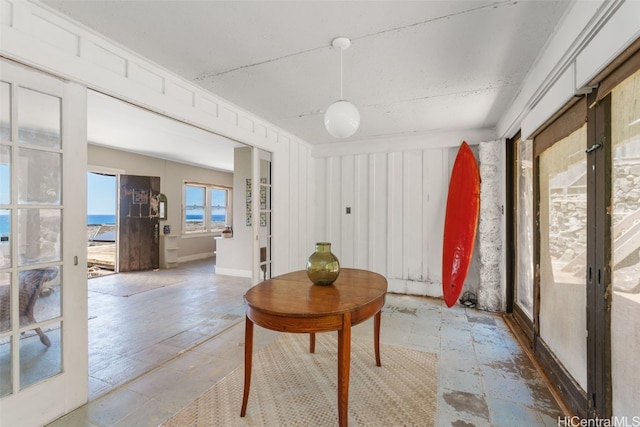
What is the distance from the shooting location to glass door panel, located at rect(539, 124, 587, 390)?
6.10 feet

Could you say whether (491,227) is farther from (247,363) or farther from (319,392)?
(247,363)

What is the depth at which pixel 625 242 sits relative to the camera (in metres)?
1.41

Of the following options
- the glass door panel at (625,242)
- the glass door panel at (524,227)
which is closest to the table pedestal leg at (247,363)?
the glass door panel at (625,242)

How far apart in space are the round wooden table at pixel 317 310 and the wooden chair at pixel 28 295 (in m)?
1.32

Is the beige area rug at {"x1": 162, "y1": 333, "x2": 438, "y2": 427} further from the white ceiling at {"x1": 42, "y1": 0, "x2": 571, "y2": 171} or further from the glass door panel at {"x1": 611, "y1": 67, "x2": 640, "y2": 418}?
the white ceiling at {"x1": 42, "y1": 0, "x2": 571, "y2": 171}

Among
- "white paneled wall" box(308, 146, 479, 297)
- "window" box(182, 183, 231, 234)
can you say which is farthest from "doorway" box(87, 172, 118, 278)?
"white paneled wall" box(308, 146, 479, 297)

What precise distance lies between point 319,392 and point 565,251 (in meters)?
2.15

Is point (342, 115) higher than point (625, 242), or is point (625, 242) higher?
point (342, 115)

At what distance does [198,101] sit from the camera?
2.91 meters

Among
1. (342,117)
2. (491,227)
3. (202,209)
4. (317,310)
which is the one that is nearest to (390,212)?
(491,227)

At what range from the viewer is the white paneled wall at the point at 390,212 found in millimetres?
4477

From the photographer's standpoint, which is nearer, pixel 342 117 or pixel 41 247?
pixel 41 247

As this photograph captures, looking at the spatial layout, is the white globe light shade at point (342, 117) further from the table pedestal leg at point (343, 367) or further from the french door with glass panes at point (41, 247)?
the french door with glass panes at point (41, 247)

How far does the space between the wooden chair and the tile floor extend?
2.24 feet
